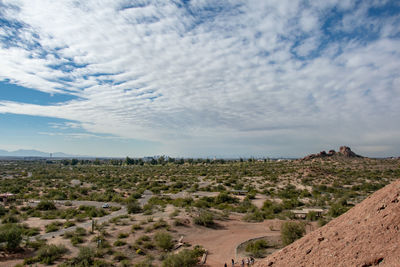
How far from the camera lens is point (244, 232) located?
71.3 ft

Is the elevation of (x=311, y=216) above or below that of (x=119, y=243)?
above

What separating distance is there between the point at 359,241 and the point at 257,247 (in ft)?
30.8

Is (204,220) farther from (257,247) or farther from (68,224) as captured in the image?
(68,224)

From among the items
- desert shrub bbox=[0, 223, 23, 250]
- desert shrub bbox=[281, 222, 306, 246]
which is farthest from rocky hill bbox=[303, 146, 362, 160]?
desert shrub bbox=[0, 223, 23, 250]

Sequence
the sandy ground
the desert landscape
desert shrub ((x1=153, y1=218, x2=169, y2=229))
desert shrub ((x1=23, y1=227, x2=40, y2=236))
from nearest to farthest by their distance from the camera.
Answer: the desert landscape < the sandy ground < desert shrub ((x1=23, y1=227, x2=40, y2=236)) < desert shrub ((x1=153, y1=218, x2=169, y2=229))

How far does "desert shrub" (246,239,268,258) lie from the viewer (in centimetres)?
1619

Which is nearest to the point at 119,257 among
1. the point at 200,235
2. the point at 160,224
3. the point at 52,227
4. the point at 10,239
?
the point at 160,224

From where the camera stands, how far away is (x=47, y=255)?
1683cm

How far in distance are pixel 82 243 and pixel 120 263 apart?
19.1 ft

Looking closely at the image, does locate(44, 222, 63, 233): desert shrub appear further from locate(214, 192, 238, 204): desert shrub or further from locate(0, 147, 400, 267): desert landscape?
locate(214, 192, 238, 204): desert shrub

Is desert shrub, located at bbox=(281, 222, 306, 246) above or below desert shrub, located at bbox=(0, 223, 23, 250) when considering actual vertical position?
above

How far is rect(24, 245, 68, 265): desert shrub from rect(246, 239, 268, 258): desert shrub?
44.5ft

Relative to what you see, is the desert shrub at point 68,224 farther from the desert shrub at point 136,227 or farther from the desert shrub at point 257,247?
the desert shrub at point 257,247

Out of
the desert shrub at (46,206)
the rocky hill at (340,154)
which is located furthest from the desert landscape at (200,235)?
the rocky hill at (340,154)
